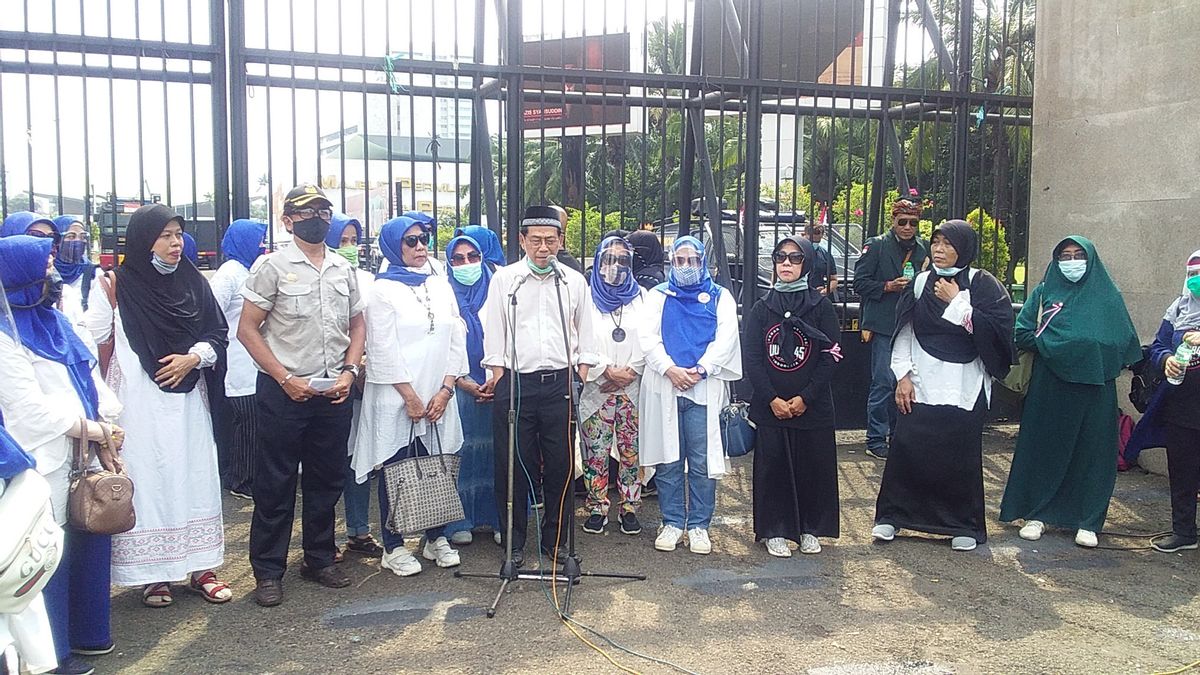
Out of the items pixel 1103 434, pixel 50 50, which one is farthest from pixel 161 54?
pixel 1103 434

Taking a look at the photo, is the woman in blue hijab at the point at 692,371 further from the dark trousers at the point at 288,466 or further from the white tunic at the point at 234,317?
the white tunic at the point at 234,317

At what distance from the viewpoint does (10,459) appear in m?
2.52

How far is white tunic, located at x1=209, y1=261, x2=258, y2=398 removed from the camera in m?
5.59

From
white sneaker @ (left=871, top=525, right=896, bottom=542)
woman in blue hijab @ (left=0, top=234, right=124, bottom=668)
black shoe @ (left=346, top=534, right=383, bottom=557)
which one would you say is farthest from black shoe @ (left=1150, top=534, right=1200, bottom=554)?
woman in blue hijab @ (left=0, top=234, right=124, bottom=668)

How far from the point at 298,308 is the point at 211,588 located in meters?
1.29

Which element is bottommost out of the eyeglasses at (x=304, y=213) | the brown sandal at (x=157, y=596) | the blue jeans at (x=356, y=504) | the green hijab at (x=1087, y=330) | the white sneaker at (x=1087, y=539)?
the white sneaker at (x=1087, y=539)

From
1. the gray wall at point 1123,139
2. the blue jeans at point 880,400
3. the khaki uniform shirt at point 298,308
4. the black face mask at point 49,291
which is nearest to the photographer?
the black face mask at point 49,291

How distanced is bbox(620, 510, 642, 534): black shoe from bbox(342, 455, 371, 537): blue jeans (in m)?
1.38

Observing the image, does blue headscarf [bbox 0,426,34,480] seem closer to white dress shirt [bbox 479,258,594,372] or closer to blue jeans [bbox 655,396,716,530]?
white dress shirt [bbox 479,258,594,372]

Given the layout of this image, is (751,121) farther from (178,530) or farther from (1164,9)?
(178,530)

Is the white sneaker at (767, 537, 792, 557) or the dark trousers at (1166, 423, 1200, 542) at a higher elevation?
the dark trousers at (1166, 423, 1200, 542)

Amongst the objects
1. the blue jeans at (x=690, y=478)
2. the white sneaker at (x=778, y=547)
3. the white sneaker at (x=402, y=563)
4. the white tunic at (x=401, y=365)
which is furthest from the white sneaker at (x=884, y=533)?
the white sneaker at (x=402, y=563)

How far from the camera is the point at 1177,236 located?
22.5 feet

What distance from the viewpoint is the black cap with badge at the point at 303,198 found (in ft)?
14.2
